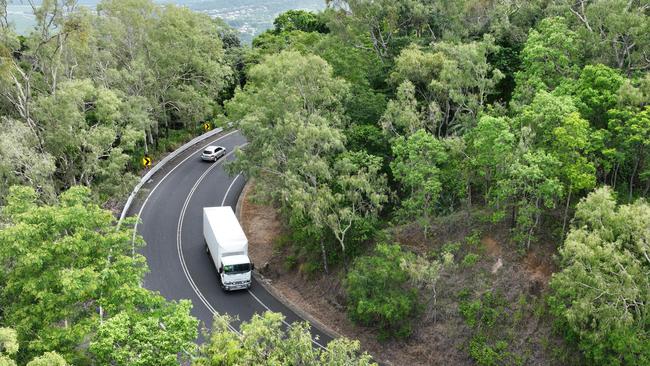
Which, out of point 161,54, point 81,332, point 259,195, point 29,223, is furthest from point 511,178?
point 161,54

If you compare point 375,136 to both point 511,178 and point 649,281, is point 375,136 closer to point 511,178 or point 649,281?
point 511,178

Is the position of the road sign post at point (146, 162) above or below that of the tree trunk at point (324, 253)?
above

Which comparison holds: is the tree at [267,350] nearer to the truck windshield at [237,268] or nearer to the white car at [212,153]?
the truck windshield at [237,268]

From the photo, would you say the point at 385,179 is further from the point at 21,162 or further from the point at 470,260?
the point at 21,162

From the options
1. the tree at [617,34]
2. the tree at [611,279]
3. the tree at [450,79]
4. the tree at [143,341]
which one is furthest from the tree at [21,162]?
the tree at [617,34]

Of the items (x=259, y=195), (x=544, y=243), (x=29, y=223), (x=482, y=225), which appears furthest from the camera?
(x=259, y=195)

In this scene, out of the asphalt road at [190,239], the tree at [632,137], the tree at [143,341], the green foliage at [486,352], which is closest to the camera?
the tree at [143,341]
